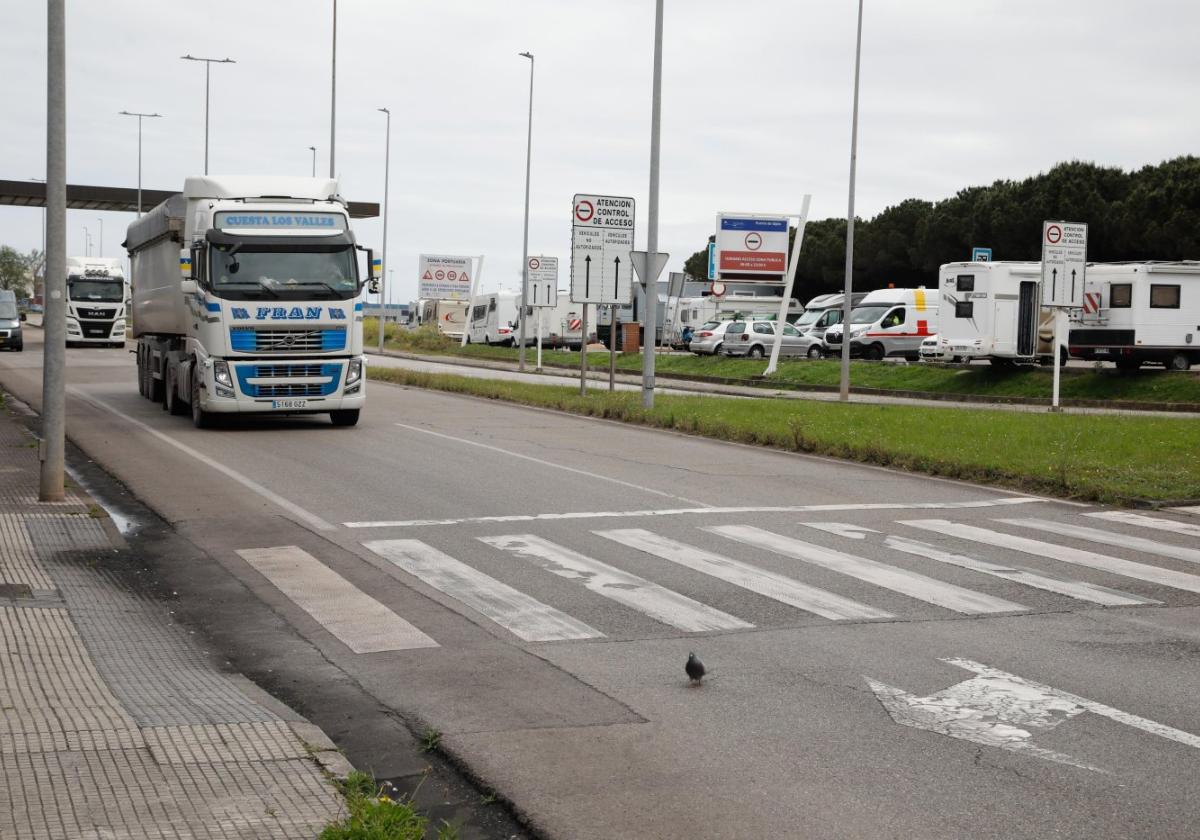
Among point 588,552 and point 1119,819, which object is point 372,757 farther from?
point 588,552

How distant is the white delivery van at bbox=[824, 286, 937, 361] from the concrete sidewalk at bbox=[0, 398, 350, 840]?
42.5 metres

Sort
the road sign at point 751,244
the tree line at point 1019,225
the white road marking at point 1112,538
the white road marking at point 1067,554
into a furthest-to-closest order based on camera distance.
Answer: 1. the tree line at point 1019,225
2. the road sign at point 751,244
3. the white road marking at point 1112,538
4. the white road marking at point 1067,554

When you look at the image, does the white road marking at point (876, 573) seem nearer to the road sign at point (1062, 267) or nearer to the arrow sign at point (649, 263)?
the arrow sign at point (649, 263)

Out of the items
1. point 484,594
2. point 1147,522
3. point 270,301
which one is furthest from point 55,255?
point 1147,522

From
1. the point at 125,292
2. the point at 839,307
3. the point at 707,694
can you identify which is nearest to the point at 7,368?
the point at 125,292

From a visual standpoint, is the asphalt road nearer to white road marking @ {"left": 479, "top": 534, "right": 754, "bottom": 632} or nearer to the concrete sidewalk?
white road marking @ {"left": 479, "top": 534, "right": 754, "bottom": 632}

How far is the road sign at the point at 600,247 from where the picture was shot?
2883 cm

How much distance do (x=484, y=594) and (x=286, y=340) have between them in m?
12.4

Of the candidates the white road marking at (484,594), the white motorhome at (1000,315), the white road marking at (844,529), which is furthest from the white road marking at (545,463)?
the white motorhome at (1000,315)

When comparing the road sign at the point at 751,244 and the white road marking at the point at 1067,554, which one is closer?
the white road marking at the point at 1067,554

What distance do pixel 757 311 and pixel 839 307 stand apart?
318 inches

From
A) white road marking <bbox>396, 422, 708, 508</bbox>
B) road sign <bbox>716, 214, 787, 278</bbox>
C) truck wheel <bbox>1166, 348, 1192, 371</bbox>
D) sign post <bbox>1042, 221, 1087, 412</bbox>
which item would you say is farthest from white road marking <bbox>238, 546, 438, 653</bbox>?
road sign <bbox>716, 214, 787, 278</bbox>

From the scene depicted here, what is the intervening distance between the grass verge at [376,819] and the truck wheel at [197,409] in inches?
652

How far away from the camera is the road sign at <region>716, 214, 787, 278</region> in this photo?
48562 mm
